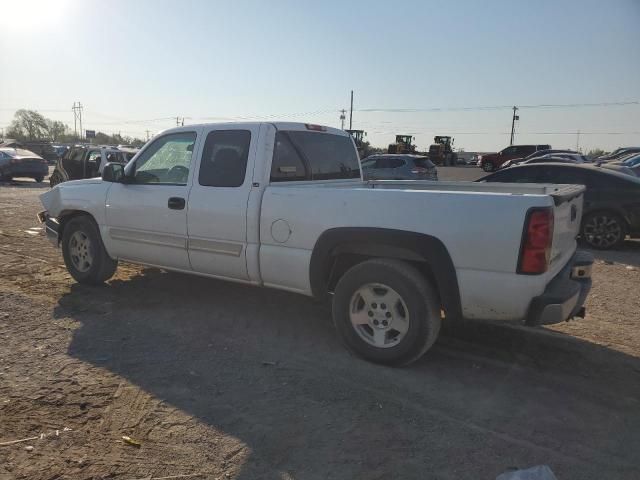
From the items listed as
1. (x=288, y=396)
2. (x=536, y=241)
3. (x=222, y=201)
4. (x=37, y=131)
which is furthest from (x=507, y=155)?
(x=37, y=131)

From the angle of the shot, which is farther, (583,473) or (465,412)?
(465,412)

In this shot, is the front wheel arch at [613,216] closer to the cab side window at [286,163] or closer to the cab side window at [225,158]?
the cab side window at [286,163]

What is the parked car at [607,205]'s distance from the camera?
8.93 metres

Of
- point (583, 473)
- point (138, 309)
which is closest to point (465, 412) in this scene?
point (583, 473)

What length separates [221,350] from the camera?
4379 millimetres

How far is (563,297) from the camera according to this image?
11.5 feet

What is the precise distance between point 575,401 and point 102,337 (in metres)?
3.89

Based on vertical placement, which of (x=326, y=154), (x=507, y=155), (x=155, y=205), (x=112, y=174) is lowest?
(x=155, y=205)

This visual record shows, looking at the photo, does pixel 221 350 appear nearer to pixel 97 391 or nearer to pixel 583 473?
pixel 97 391

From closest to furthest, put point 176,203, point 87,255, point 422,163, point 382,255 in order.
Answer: point 382,255, point 176,203, point 87,255, point 422,163

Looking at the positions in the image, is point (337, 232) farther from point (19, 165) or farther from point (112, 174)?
point (19, 165)

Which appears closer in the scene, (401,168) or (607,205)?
(607,205)

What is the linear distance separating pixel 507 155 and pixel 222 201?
1542 inches

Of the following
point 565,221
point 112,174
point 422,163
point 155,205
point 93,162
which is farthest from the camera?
point 422,163
